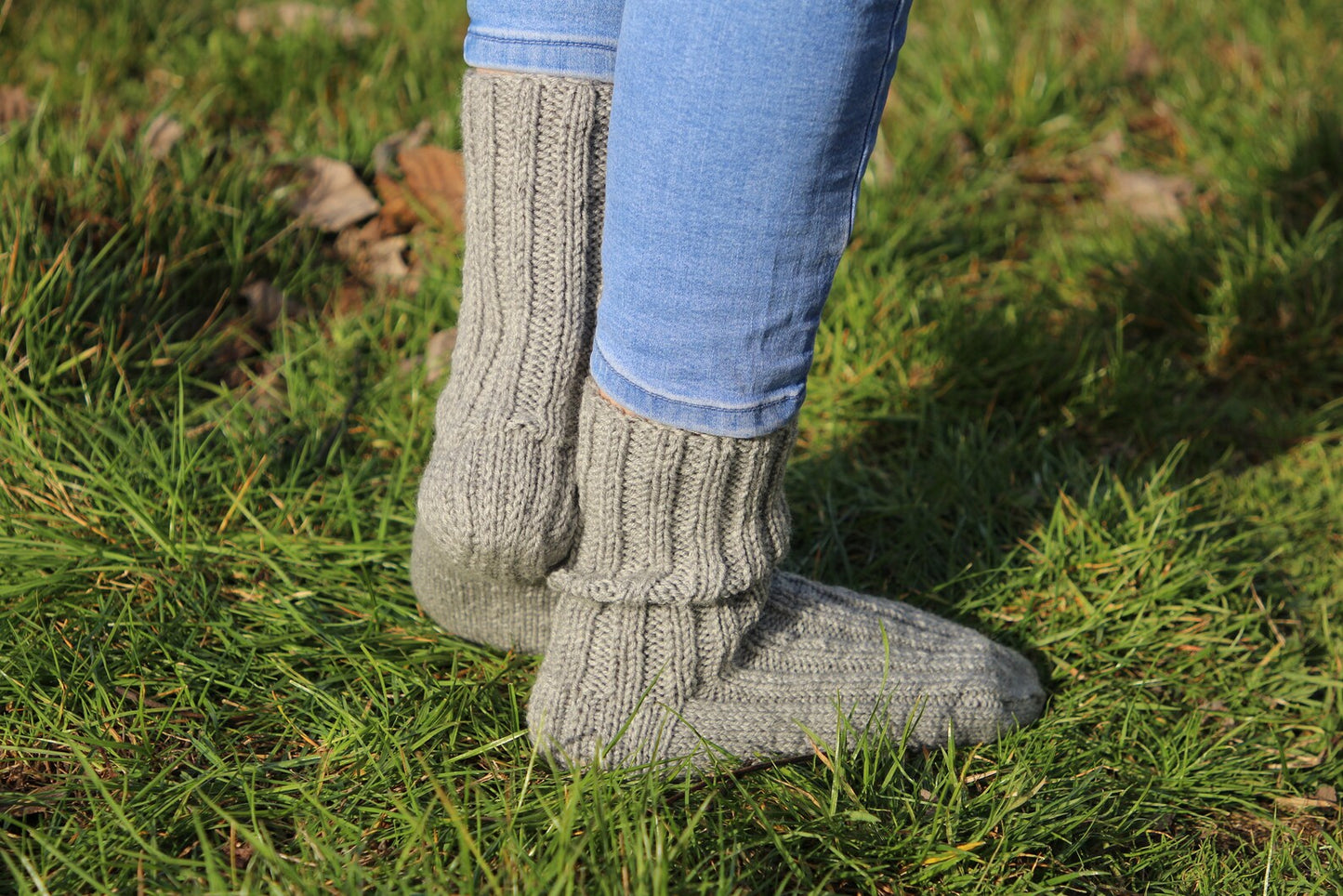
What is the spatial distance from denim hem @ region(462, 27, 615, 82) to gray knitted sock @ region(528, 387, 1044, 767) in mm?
322

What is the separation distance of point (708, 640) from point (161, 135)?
1.47 metres

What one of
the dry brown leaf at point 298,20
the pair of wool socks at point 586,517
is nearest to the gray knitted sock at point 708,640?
the pair of wool socks at point 586,517

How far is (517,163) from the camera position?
1.13 meters

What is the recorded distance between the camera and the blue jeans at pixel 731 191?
0.83 meters

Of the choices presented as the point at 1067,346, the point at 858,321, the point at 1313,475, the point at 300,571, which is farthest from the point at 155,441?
the point at 1313,475

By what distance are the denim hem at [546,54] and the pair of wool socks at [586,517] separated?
0.01m

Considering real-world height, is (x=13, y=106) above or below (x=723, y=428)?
below

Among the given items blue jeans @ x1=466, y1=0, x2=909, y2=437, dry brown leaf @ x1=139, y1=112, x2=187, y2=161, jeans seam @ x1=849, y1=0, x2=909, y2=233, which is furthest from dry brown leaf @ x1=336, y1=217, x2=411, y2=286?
jeans seam @ x1=849, y1=0, x2=909, y2=233

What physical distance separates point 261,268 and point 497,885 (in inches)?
50.8

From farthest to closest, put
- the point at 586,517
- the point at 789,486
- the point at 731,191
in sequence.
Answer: the point at 789,486
the point at 586,517
the point at 731,191

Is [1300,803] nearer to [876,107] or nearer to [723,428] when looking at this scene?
[723,428]

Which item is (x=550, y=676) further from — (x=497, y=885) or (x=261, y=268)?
(x=261, y=268)

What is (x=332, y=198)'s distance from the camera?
6.63ft

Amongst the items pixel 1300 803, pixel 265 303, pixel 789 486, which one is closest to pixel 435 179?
pixel 265 303
